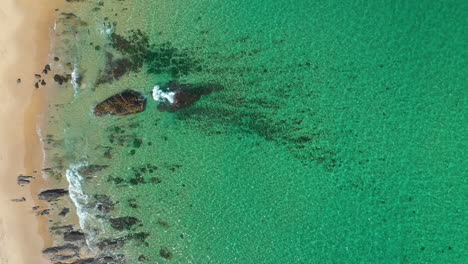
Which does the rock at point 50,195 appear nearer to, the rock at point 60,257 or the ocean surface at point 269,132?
the ocean surface at point 269,132

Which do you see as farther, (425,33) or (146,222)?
(146,222)

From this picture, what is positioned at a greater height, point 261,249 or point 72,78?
point 72,78

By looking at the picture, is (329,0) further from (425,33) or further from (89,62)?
(89,62)

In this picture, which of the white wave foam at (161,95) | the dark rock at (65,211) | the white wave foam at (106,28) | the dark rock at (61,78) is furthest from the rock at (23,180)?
the white wave foam at (106,28)

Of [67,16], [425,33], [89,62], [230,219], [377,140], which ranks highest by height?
[67,16]

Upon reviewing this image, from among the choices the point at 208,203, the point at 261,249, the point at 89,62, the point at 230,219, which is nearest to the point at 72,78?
the point at 89,62
